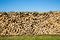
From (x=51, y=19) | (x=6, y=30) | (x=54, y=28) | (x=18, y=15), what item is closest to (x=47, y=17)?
(x=51, y=19)

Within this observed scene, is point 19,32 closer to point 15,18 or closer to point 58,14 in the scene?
point 15,18

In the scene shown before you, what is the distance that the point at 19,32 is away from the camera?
987 inches

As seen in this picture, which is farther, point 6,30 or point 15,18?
point 15,18

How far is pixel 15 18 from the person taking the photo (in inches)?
1103

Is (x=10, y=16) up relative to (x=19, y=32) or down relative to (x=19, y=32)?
up

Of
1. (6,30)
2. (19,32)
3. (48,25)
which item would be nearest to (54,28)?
(48,25)

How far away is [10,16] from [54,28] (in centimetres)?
753

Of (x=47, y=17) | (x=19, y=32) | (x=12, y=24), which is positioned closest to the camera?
(x=19, y=32)

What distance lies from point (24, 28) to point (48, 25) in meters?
3.89

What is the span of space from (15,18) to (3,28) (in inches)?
126

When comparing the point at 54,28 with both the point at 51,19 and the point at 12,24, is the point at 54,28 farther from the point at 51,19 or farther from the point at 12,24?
the point at 12,24

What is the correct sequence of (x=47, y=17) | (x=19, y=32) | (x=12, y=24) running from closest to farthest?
(x=19, y=32)
(x=12, y=24)
(x=47, y=17)

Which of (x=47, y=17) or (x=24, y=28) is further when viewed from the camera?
(x=47, y=17)

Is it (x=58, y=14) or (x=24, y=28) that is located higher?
(x=58, y=14)
